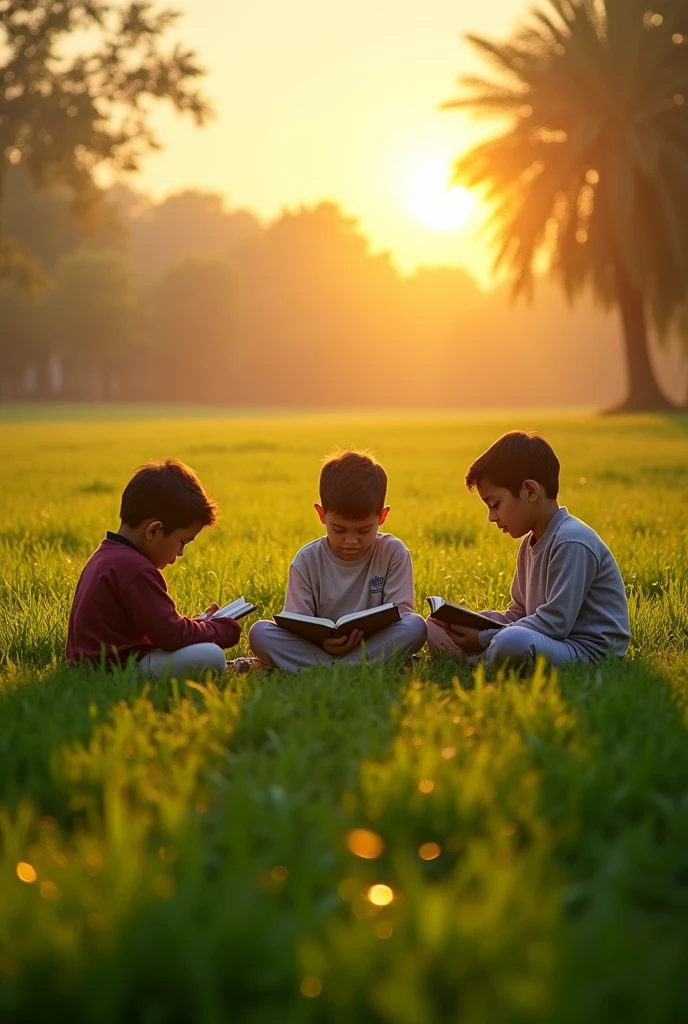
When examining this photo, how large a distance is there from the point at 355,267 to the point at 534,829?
97.8 meters

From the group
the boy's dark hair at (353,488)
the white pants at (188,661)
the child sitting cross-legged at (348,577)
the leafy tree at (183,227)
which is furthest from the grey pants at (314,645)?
the leafy tree at (183,227)

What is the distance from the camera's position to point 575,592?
A: 4152 mm

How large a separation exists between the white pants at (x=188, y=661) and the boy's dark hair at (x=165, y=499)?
491 mm

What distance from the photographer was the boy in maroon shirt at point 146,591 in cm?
397

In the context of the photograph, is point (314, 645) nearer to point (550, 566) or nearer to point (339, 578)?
point (339, 578)

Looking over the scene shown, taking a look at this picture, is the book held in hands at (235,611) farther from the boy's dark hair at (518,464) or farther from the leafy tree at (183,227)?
the leafy tree at (183,227)

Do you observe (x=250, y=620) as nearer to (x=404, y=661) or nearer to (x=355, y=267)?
(x=404, y=661)

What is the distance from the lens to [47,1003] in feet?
5.43

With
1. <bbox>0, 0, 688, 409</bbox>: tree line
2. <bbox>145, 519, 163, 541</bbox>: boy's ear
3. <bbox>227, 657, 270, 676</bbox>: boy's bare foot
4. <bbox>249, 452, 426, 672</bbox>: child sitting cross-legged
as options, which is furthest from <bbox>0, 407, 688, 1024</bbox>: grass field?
<bbox>0, 0, 688, 409</bbox>: tree line

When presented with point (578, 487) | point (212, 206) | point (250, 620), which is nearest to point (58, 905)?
point (250, 620)

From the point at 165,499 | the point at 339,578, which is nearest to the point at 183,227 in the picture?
the point at 339,578

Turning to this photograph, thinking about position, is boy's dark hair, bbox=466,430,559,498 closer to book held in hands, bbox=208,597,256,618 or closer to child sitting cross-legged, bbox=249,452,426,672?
child sitting cross-legged, bbox=249,452,426,672

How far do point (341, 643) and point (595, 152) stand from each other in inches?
1109

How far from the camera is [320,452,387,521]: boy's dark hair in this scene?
13.9ft
